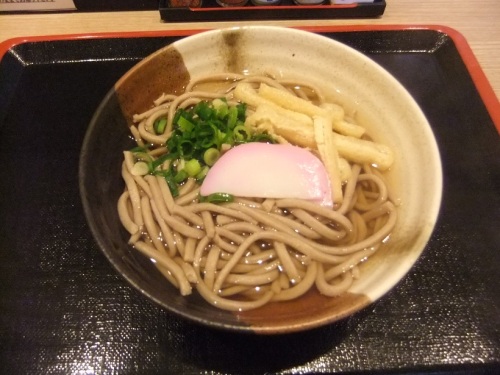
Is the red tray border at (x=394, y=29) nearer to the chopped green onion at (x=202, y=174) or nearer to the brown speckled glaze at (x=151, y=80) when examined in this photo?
the brown speckled glaze at (x=151, y=80)

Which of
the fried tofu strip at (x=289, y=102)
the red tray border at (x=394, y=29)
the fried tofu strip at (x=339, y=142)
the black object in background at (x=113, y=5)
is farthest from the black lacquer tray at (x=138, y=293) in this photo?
the fried tofu strip at (x=289, y=102)

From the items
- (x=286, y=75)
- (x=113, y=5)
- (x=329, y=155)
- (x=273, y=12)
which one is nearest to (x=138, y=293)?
(x=329, y=155)

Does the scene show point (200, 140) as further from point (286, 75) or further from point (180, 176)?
point (286, 75)

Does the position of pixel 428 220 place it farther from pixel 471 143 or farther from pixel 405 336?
pixel 471 143

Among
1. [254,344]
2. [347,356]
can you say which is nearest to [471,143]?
[347,356]

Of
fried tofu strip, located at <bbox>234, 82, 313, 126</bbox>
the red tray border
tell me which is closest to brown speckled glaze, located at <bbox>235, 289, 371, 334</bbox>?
fried tofu strip, located at <bbox>234, 82, 313, 126</bbox>

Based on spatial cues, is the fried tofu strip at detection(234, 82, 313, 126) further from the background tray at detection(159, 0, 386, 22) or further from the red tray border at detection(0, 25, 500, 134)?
the background tray at detection(159, 0, 386, 22)
